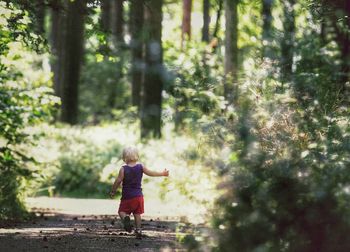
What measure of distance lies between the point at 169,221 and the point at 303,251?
704cm

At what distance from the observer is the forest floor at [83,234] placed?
8.73 meters

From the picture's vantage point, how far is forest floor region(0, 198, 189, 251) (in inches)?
344

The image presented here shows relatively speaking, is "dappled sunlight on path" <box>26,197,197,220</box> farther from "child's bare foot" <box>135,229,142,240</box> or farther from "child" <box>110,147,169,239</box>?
"child's bare foot" <box>135,229,142,240</box>

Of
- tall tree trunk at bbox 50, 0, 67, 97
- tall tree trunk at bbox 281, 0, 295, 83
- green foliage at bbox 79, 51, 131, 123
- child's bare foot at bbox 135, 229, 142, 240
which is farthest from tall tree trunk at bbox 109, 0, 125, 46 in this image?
green foliage at bbox 79, 51, 131, 123

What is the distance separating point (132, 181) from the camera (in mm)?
10477

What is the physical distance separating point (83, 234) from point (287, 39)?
5279mm

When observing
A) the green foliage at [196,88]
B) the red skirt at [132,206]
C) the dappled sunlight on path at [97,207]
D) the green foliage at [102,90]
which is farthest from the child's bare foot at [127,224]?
the green foliage at [102,90]

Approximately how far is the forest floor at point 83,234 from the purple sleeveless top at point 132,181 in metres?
0.56

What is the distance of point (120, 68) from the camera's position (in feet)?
155

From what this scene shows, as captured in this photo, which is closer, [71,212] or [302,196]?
[302,196]

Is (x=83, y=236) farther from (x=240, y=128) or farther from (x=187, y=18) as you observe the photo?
(x=187, y=18)

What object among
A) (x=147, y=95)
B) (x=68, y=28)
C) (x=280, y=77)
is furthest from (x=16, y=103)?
(x=68, y=28)

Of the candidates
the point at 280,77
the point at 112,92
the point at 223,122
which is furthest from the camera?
the point at 112,92

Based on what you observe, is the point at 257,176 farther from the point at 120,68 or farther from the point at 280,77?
the point at 120,68
